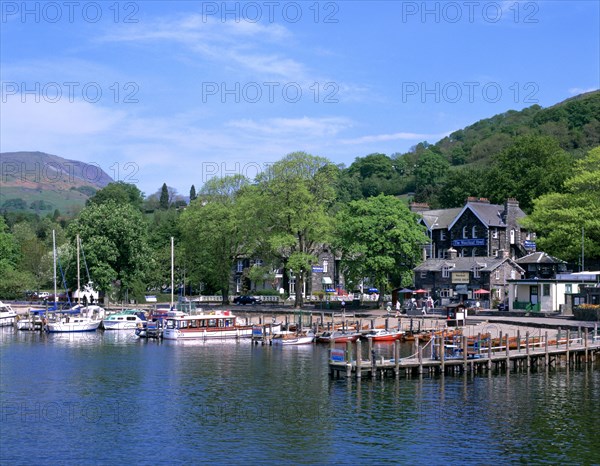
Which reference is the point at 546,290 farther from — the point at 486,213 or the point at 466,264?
the point at 486,213

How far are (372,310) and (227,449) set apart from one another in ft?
195

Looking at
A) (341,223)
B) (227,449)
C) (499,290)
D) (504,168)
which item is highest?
(504,168)

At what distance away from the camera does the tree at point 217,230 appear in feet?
341

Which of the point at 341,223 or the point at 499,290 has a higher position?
the point at 341,223

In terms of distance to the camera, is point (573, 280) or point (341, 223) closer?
point (573, 280)

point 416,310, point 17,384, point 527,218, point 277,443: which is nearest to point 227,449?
point 277,443

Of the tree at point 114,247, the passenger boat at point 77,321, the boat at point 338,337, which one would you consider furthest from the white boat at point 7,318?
the boat at point 338,337

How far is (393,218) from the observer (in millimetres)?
92812

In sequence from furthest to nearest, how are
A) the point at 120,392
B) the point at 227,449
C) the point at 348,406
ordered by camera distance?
1. the point at 120,392
2. the point at 348,406
3. the point at 227,449

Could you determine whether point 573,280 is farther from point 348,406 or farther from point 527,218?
point 348,406

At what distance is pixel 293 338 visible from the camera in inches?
2891

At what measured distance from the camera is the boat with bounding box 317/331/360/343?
72.8 metres

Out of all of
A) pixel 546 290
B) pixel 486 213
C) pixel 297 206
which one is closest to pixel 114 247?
pixel 297 206

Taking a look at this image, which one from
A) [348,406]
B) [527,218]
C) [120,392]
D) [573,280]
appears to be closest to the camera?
[348,406]
